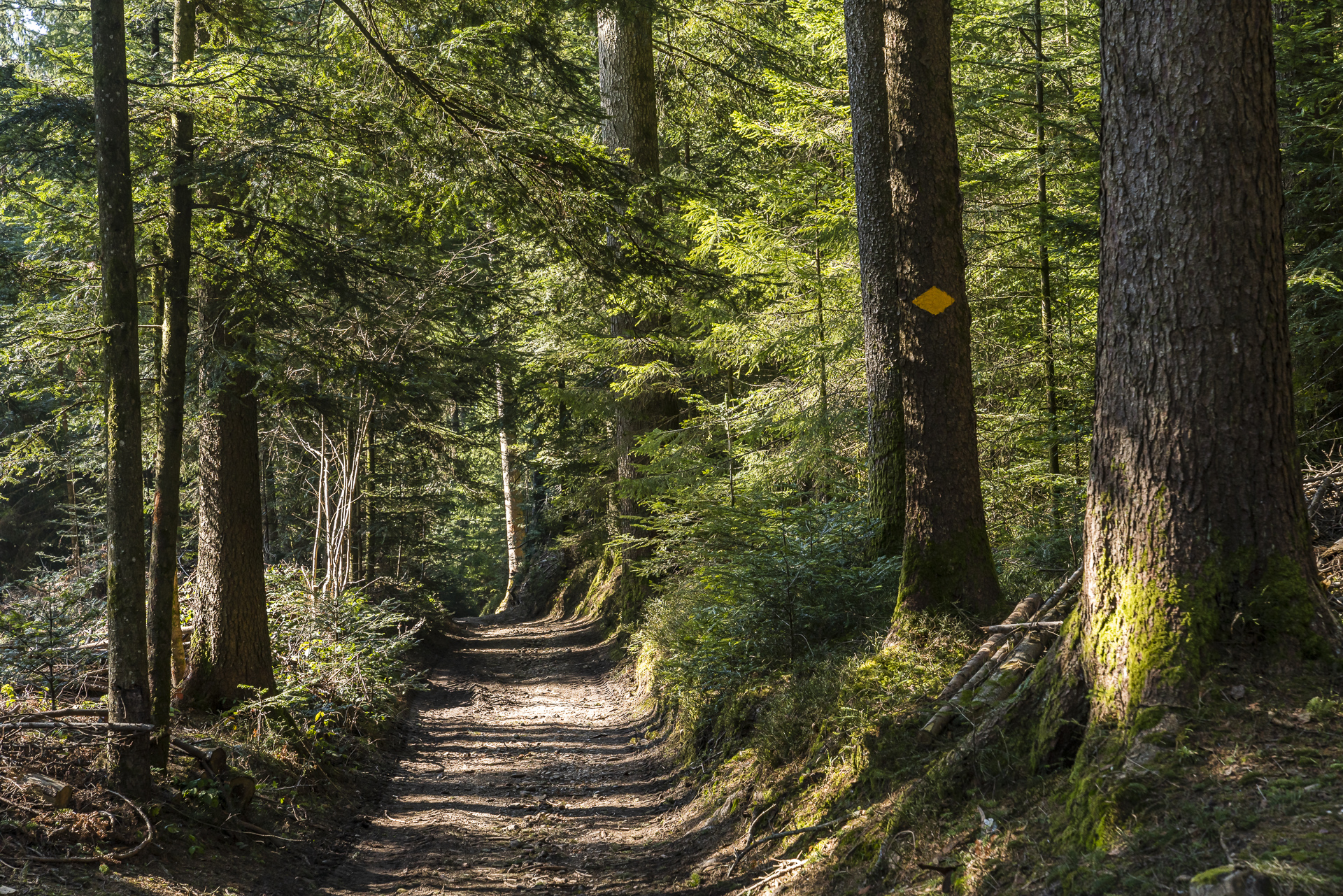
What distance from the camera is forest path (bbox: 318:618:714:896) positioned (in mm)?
6055

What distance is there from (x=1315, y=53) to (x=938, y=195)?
4.58m

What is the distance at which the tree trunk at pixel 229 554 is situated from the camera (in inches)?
322

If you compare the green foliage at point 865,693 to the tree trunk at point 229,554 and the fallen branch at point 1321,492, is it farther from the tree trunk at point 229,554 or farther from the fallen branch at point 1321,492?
the tree trunk at point 229,554

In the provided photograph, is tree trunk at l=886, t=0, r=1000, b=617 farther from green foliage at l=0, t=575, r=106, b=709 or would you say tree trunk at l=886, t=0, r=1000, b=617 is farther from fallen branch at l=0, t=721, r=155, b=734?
green foliage at l=0, t=575, r=106, b=709

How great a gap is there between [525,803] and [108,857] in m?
3.64

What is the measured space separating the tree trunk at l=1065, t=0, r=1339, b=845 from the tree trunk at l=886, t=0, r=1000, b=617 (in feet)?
8.01

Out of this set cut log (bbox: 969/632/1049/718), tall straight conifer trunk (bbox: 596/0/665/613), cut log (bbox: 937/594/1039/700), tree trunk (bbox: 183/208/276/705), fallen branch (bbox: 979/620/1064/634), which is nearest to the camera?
cut log (bbox: 969/632/1049/718)

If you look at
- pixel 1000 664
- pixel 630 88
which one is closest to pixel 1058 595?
pixel 1000 664

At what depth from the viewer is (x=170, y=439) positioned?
21.5ft

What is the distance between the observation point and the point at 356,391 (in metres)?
9.16

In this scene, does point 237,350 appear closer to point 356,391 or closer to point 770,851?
point 356,391

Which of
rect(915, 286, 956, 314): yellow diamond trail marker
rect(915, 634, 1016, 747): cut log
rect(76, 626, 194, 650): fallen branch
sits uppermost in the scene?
rect(915, 286, 956, 314): yellow diamond trail marker

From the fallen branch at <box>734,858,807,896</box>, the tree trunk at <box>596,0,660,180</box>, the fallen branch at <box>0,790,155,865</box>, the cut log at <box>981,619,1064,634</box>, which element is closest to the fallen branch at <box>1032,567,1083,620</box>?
the cut log at <box>981,619,1064,634</box>

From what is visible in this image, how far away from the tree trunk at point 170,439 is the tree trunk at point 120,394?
1.33 feet
